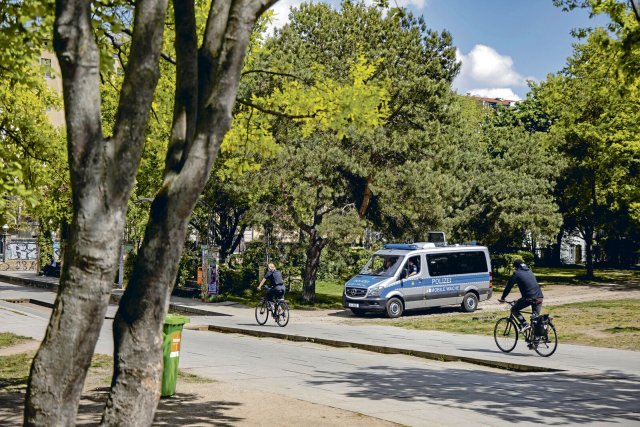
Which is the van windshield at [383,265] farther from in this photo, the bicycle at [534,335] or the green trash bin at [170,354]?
the green trash bin at [170,354]

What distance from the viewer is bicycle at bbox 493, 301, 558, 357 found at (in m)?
16.9

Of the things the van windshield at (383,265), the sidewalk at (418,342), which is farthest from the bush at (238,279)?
the van windshield at (383,265)

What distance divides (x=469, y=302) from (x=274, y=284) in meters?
8.52

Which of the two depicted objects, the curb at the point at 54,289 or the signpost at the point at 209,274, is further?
the signpost at the point at 209,274

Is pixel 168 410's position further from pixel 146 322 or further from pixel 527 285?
pixel 527 285

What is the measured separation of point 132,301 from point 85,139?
1.31m

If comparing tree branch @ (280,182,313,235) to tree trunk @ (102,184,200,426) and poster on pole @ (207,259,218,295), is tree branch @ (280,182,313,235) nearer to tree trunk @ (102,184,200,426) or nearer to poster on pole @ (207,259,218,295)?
poster on pole @ (207,259,218,295)

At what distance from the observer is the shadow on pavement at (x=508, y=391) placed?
10.7 metres

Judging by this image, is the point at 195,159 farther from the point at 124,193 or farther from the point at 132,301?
the point at 132,301

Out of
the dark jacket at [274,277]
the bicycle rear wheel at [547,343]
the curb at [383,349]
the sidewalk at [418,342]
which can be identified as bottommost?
the curb at [383,349]

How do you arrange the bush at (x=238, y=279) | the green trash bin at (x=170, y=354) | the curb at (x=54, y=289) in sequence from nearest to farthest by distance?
1. the green trash bin at (x=170, y=354)
2. the curb at (x=54, y=289)
3. the bush at (x=238, y=279)

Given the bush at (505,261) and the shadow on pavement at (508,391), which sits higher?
the bush at (505,261)

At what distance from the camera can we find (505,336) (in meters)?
17.7

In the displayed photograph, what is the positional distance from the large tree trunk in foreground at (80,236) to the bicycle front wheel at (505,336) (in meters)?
12.7
